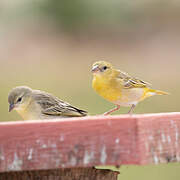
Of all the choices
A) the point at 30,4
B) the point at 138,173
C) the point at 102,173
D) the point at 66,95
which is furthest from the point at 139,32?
the point at 102,173

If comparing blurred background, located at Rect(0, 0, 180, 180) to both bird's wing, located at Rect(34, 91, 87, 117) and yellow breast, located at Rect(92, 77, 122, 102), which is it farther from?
bird's wing, located at Rect(34, 91, 87, 117)

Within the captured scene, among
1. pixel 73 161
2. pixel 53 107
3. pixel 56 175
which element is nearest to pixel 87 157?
pixel 73 161

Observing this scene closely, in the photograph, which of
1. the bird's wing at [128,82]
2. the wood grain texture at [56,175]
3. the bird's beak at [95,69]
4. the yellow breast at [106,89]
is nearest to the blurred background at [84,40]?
the bird's wing at [128,82]

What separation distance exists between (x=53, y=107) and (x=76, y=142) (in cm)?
184

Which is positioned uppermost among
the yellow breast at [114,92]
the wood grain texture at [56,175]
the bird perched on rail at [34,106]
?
the yellow breast at [114,92]

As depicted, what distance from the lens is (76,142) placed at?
295cm

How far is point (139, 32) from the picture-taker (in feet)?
59.8

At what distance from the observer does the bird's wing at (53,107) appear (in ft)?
15.2

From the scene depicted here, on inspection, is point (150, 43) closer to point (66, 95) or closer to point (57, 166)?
point (66, 95)

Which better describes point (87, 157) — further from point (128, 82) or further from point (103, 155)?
point (128, 82)

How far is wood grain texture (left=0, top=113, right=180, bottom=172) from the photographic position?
2918 millimetres

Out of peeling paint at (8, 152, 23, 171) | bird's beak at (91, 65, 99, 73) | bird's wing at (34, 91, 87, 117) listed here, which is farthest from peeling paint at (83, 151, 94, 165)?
bird's beak at (91, 65, 99, 73)

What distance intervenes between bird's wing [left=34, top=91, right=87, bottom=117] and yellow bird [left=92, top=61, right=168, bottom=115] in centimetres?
49

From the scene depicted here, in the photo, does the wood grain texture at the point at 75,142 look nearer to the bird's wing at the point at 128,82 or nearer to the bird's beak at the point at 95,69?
the bird's beak at the point at 95,69
